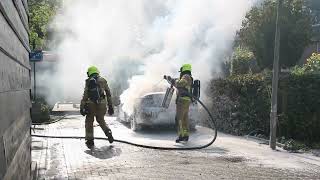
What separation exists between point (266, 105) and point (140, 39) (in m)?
11.6

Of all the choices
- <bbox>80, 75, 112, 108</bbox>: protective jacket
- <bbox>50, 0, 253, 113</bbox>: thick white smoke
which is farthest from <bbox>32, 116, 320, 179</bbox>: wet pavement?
<bbox>50, 0, 253, 113</bbox>: thick white smoke

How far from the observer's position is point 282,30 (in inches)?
642

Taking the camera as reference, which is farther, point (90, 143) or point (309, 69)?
point (309, 69)

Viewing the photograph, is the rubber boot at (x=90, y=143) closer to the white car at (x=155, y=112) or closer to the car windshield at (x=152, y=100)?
the white car at (x=155, y=112)

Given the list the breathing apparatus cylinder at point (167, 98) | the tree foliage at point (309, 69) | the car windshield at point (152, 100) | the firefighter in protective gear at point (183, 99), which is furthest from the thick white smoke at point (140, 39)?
the tree foliage at point (309, 69)

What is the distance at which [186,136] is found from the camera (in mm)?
11086

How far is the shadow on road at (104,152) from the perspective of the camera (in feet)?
30.7

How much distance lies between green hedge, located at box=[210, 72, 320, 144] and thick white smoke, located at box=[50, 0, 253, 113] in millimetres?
2171

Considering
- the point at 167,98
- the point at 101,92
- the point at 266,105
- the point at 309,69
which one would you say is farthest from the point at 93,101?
the point at 309,69

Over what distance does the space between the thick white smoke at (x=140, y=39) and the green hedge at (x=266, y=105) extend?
2171mm

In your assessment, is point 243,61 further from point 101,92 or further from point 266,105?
point 101,92

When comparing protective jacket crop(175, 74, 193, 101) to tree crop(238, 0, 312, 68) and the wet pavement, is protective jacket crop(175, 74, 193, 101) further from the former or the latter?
tree crop(238, 0, 312, 68)

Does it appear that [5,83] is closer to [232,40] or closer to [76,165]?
[76,165]

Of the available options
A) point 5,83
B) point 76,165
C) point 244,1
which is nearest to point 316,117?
point 76,165
